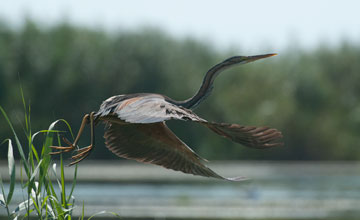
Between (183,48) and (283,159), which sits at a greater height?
(183,48)

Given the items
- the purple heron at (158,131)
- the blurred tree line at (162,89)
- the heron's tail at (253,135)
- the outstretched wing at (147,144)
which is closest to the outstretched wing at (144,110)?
the purple heron at (158,131)

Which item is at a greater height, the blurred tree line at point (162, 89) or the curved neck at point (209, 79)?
the curved neck at point (209, 79)

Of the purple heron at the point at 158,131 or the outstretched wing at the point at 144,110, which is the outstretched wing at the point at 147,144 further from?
the outstretched wing at the point at 144,110

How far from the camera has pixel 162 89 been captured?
20.6m

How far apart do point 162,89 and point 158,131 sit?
54.1 feet

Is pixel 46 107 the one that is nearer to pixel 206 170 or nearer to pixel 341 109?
pixel 341 109

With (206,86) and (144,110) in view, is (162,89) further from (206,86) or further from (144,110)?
(144,110)

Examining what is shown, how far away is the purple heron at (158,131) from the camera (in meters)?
3.43

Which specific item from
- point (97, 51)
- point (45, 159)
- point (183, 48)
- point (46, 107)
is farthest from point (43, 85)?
point (45, 159)

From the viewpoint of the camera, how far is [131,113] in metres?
3.50

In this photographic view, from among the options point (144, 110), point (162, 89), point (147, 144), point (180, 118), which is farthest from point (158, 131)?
point (162, 89)

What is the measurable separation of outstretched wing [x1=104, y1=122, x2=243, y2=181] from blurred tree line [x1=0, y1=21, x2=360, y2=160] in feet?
48.0

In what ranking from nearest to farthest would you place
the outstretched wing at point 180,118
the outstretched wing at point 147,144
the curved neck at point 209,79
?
the outstretched wing at point 180,118 → the curved neck at point 209,79 → the outstretched wing at point 147,144

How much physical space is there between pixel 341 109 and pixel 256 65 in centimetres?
363
